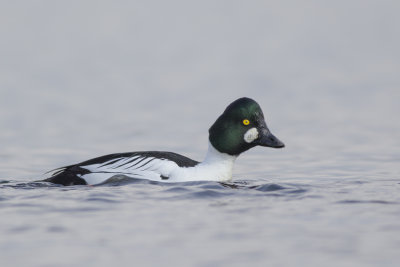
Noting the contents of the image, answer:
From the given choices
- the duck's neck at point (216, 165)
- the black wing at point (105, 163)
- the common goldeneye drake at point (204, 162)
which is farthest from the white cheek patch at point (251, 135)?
the black wing at point (105, 163)

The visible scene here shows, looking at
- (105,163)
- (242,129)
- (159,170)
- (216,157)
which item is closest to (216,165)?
(216,157)

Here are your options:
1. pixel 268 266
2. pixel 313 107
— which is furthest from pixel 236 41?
pixel 268 266

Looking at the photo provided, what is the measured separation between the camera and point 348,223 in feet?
26.3

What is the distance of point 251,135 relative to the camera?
10.8 meters

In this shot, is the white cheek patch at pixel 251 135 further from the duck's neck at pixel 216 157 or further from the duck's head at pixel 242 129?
the duck's neck at pixel 216 157

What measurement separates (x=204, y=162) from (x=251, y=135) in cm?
69

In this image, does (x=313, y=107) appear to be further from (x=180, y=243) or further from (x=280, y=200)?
(x=180, y=243)

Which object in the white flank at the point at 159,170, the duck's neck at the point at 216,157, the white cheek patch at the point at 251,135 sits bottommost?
the white flank at the point at 159,170

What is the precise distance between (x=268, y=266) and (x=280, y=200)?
260cm

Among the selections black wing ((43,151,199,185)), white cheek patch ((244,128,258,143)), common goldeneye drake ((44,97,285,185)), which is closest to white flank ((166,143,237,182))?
common goldeneye drake ((44,97,285,185))

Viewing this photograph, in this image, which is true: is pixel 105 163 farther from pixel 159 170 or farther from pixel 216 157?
pixel 216 157

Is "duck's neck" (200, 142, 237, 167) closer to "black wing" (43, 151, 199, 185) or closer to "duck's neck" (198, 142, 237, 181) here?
"duck's neck" (198, 142, 237, 181)

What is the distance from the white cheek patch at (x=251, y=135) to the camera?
35.3 feet

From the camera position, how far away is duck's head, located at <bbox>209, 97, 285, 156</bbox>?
1070cm
